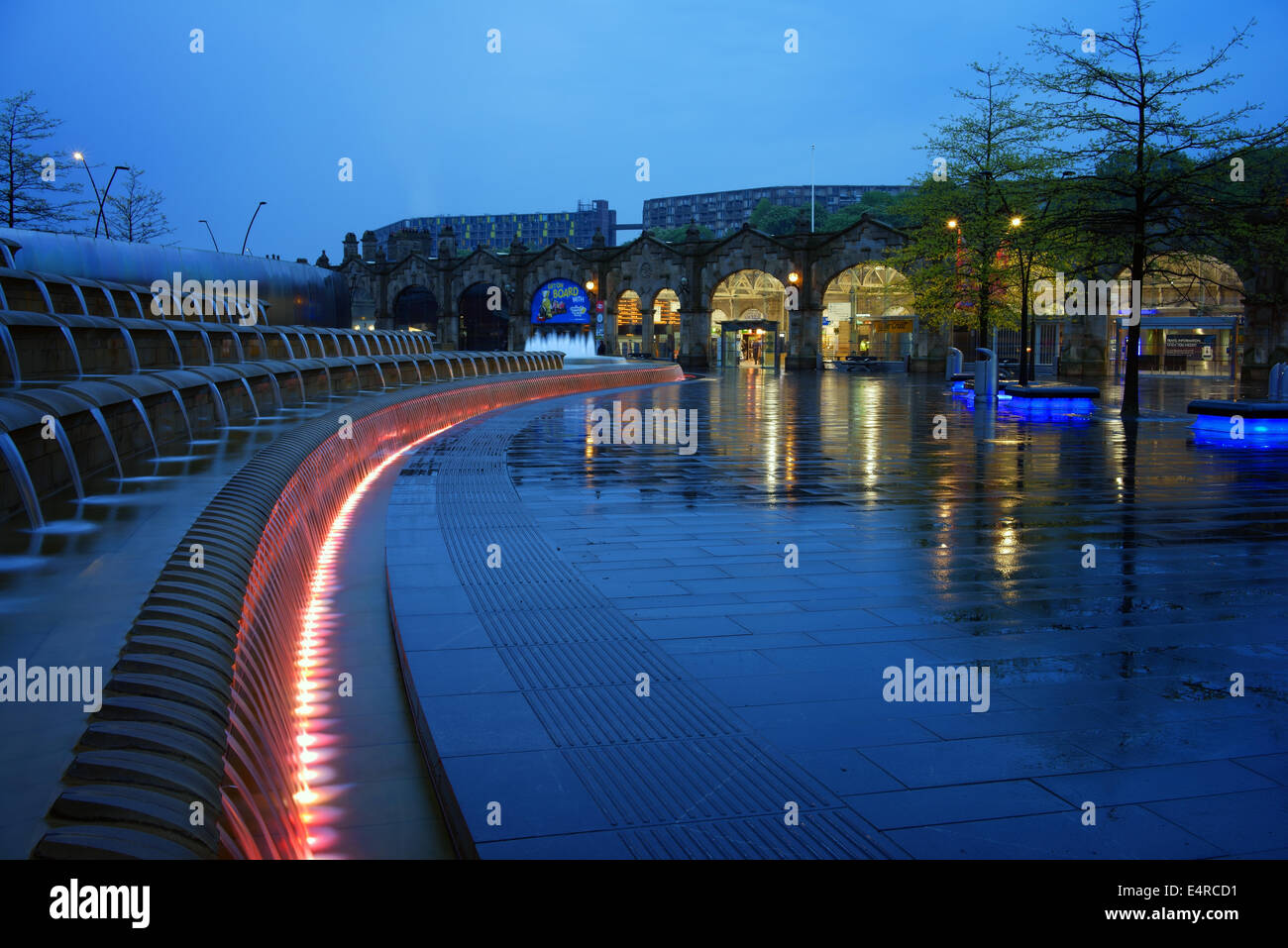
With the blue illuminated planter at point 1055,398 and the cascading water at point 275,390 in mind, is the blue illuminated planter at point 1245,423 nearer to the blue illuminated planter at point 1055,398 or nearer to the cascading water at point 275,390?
the blue illuminated planter at point 1055,398

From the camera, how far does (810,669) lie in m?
5.27

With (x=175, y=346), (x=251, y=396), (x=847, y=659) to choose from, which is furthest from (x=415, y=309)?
(x=847, y=659)

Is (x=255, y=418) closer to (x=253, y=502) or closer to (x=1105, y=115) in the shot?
(x=253, y=502)

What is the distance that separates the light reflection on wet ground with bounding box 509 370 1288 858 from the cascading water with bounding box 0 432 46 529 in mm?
3334

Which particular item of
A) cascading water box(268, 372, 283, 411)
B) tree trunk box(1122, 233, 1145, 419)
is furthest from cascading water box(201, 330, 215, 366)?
tree trunk box(1122, 233, 1145, 419)

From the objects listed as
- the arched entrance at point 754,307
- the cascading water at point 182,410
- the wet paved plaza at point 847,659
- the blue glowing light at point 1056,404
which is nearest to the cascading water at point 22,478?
the wet paved plaza at point 847,659

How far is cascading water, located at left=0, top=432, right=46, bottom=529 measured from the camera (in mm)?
5883

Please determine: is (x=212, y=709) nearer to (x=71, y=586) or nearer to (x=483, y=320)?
(x=71, y=586)

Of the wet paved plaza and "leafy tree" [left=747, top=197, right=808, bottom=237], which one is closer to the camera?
the wet paved plaza

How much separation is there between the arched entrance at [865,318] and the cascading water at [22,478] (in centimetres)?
5913

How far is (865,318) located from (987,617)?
65693mm

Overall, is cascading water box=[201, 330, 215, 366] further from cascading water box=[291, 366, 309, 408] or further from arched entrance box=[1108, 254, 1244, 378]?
arched entrance box=[1108, 254, 1244, 378]

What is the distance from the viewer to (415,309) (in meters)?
73.6

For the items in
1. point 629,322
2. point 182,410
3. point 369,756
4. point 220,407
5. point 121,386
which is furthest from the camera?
point 629,322
